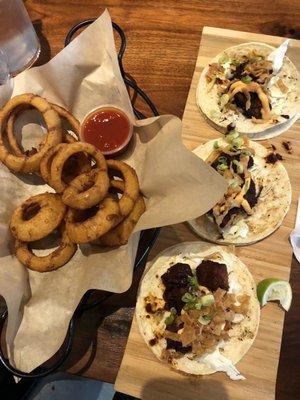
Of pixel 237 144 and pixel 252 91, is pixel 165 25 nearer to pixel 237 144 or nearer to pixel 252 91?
pixel 252 91

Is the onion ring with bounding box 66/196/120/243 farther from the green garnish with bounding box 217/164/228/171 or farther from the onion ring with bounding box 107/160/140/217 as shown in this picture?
the green garnish with bounding box 217/164/228/171

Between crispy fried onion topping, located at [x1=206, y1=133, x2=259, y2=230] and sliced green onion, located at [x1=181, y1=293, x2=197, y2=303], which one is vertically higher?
crispy fried onion topping, located at [x1=206, y1=133, x2=259, y2=230]

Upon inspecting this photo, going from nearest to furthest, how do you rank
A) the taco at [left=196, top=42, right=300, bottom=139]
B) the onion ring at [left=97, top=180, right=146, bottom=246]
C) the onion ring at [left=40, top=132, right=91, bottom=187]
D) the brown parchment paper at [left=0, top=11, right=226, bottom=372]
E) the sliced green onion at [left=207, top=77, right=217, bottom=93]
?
the brown parchment paper at [left=0, top=11, right=226, bottom=372]
the onion ring at [left=97, top=180, right=146, bottom=246]
the onion ring at [left=40, top=132, right=91, bottom=187]
the taco at [left=196, top=42, right=300, bottom=139]
the sliced green onion at [left=207, top=77, right=217, bottom=93]

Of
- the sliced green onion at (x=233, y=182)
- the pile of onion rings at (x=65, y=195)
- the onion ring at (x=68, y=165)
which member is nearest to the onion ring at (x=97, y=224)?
the pile of onion rings at (x=65, y=195)

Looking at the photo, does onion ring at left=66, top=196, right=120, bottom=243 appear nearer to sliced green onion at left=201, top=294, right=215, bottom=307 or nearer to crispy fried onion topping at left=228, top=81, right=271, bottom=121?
sliced green onion at left=201, top=294, right=215, bottom=307

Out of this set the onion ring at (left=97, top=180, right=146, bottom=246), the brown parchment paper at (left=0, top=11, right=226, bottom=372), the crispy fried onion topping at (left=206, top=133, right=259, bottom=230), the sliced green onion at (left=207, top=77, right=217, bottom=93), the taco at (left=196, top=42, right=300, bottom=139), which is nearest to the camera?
the brown parchment paper at (left=0, top=11, right=226, bottom=372)

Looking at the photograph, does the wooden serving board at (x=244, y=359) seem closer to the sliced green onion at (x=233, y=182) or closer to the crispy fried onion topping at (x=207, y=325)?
the crispy fried onion topping at (x=207, y=325)

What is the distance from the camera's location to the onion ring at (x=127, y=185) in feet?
6.09

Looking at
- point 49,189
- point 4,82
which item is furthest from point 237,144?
point 4,82

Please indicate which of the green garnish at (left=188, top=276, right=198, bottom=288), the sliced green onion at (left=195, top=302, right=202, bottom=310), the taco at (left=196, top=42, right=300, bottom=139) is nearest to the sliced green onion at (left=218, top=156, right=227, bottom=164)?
the taco at (left=196, top=42, right=300, bottom=139)

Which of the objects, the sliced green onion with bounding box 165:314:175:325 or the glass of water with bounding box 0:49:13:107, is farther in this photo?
the glass of water with bounding box 0:49:13:107

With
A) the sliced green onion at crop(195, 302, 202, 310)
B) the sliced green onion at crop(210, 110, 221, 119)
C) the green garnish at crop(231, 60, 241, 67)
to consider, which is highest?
the green garnish at crop(231, 60, 241, 67)

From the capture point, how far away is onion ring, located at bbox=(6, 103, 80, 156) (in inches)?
81.7

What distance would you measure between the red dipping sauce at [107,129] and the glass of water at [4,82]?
408 millimetres
